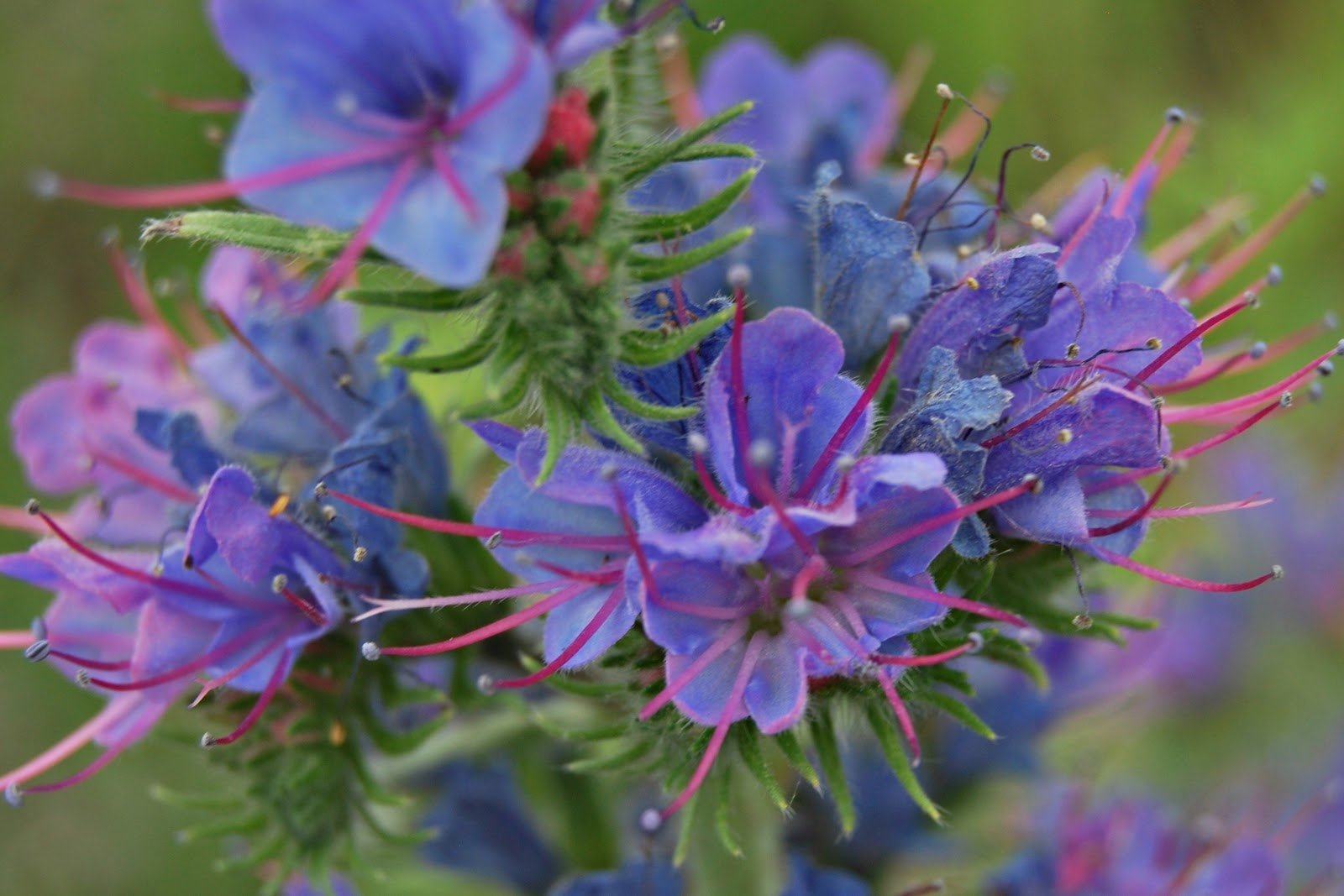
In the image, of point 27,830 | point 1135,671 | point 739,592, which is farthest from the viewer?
point 27,830

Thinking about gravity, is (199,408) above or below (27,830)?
→ above

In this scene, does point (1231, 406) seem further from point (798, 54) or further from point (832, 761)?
point (798, 54)

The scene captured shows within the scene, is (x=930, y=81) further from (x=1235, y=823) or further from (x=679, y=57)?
(x=1235, y=823)

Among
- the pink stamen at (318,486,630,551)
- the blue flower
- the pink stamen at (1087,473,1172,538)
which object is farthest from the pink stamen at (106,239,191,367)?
the pink stamen at (1087,473,1172,538)

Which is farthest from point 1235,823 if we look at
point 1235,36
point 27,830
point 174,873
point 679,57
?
point 27,830

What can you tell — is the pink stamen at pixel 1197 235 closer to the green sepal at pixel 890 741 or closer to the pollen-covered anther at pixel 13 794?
the green sepal at pixel 890 741

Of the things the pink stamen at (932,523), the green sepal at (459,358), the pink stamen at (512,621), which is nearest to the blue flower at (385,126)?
the green sepal at (459,358)
